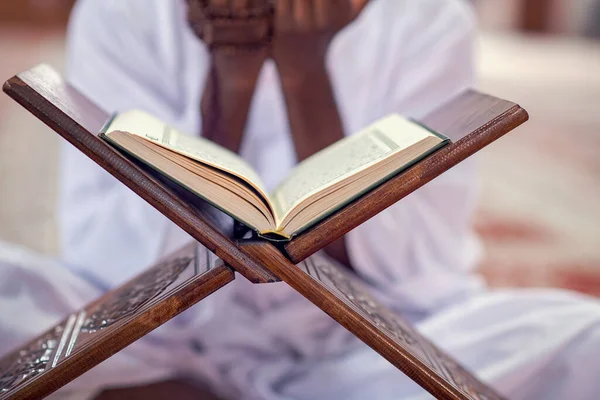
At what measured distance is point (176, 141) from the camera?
3.08 ft

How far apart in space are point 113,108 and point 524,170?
2.80m

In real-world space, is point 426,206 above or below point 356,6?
below

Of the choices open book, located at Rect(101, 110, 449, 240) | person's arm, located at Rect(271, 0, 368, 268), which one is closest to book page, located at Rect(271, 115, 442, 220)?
open book, located at Rect(101, 110, 449, 240)

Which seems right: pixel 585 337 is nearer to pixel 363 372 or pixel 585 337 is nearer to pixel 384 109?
pixel 363 372

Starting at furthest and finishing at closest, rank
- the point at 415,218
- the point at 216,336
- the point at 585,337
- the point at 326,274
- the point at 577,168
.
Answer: the point at 577,168 < the point at 415,218 < the point at 216,336 < the point at 585,337 < the point at 326,274

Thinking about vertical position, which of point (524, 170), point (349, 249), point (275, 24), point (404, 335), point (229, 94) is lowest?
point (524, 170)

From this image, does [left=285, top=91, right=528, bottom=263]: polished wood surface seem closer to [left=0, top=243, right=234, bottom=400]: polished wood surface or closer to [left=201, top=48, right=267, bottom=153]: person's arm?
[left=0, top=243, right=234, bottom=400]: polished wood surface

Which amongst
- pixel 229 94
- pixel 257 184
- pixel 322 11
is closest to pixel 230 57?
pixel 229 94

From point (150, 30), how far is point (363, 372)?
29.7 inches

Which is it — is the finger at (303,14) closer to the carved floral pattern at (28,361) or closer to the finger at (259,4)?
the finger at (259,4)

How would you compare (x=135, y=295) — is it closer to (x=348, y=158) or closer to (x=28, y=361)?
(x=28, y=361)

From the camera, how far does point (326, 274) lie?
1010 millimetres

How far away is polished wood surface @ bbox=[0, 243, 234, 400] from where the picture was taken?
856mm

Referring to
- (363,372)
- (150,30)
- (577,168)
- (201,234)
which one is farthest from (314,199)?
(577,168)
